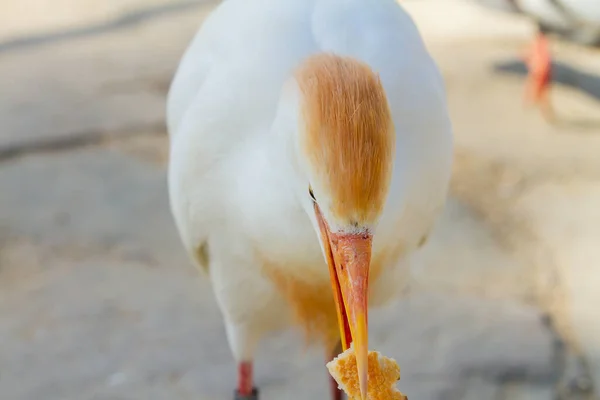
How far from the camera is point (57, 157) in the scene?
311 centimetres

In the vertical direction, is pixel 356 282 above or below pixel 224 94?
below

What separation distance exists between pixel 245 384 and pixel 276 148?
76 cm

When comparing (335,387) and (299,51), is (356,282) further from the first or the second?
(335,387)

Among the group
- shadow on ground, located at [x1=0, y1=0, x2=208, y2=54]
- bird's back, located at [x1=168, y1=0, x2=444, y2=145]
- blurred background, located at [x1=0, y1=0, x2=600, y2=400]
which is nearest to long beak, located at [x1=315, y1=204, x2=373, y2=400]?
bird's back, located at [x1=168, y1=0, x2=444, y2=145]

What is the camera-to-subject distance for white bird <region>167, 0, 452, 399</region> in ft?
3.51

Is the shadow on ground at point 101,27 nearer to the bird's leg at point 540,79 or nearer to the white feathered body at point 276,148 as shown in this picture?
the bird's leg at point 540,79

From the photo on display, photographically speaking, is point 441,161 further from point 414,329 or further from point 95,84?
point 95,84

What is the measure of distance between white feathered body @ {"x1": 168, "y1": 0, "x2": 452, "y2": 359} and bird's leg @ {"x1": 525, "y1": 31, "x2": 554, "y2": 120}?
2.07 m

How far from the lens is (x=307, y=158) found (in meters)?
1.09

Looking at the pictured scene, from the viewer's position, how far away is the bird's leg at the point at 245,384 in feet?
5.99

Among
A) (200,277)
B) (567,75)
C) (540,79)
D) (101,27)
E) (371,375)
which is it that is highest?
(101,27)

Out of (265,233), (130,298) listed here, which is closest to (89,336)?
(130,298)

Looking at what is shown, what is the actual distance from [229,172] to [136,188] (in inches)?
59.0

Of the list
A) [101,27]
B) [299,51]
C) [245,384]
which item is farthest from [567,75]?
[299,51]
